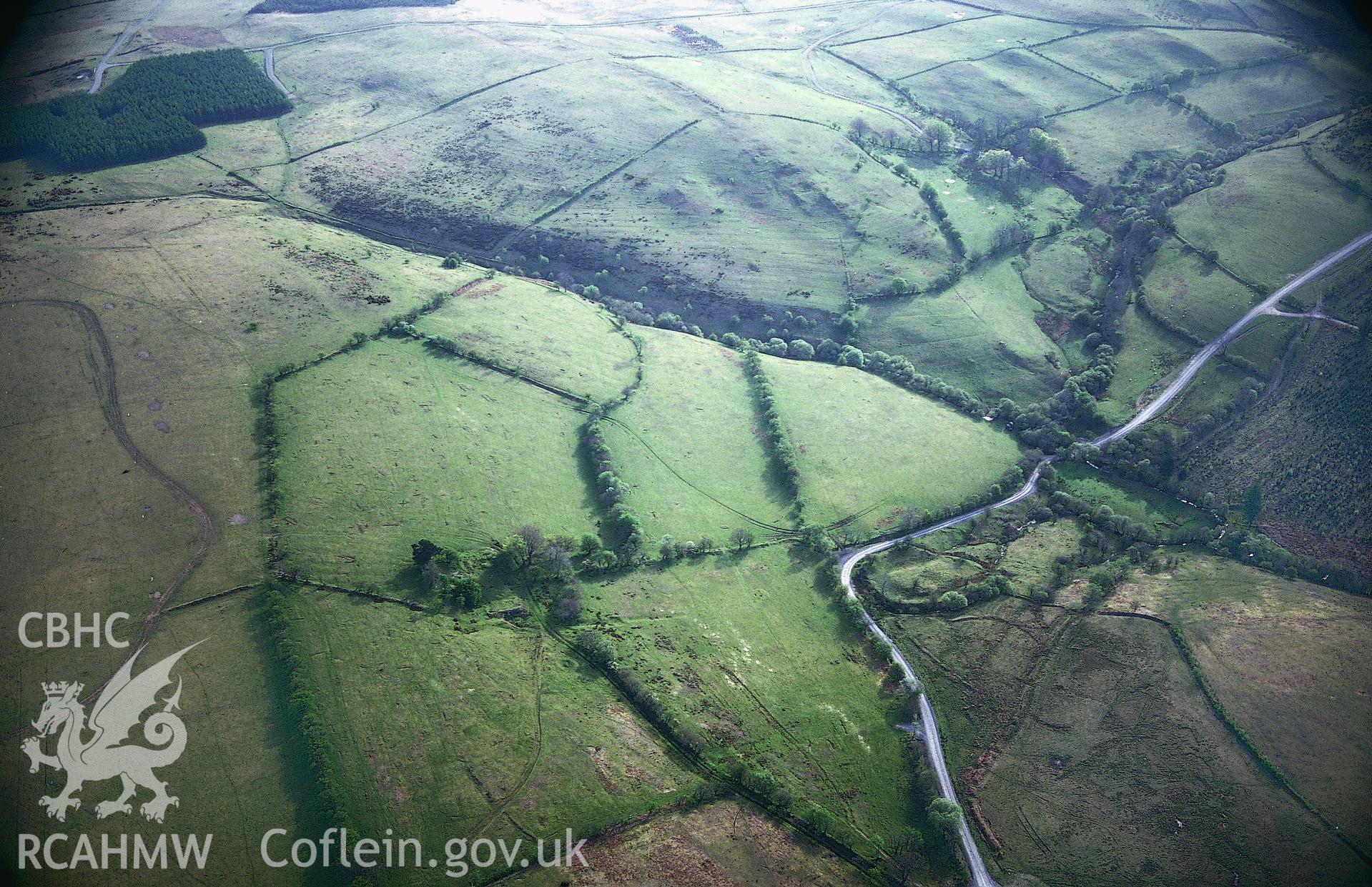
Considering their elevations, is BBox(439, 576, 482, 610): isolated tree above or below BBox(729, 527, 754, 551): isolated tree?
above

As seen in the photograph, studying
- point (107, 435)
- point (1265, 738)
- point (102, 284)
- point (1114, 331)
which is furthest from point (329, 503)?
point (1114, 331)

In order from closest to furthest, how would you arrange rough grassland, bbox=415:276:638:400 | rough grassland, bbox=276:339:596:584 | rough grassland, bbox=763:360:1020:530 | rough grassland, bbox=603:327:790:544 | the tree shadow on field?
the tree shadow on field < rough grassland, bbox=276:339:596:584 < rough grassland, bbox=603:327:790:544 < rough grassland, bbox=763:360:1020:530 < rough grassland, bbox=415:276:638:400

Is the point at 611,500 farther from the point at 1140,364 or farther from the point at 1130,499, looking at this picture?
the point at 1140,364

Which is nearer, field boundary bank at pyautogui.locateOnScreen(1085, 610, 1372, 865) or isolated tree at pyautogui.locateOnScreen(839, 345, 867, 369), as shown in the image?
field boundary bank at pyautogui.locateOnScreen(1085, 610, 1372, 865)

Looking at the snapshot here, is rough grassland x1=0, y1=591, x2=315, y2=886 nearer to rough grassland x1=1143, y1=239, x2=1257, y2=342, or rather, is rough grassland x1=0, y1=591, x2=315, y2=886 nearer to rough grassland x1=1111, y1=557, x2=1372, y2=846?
rough grassland x1=1111, y1=557, x2=1372, y2=846

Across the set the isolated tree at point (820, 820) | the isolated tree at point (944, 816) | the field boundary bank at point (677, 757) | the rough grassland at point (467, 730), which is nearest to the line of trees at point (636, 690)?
the field boundary bank at point (677, 757)

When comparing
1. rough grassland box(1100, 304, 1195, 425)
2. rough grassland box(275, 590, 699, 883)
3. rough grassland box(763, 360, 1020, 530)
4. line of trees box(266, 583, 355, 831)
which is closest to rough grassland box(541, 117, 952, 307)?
rough grassland box(763, 360, 1020, 530)

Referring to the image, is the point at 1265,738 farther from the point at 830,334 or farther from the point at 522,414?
the point at 522,414
